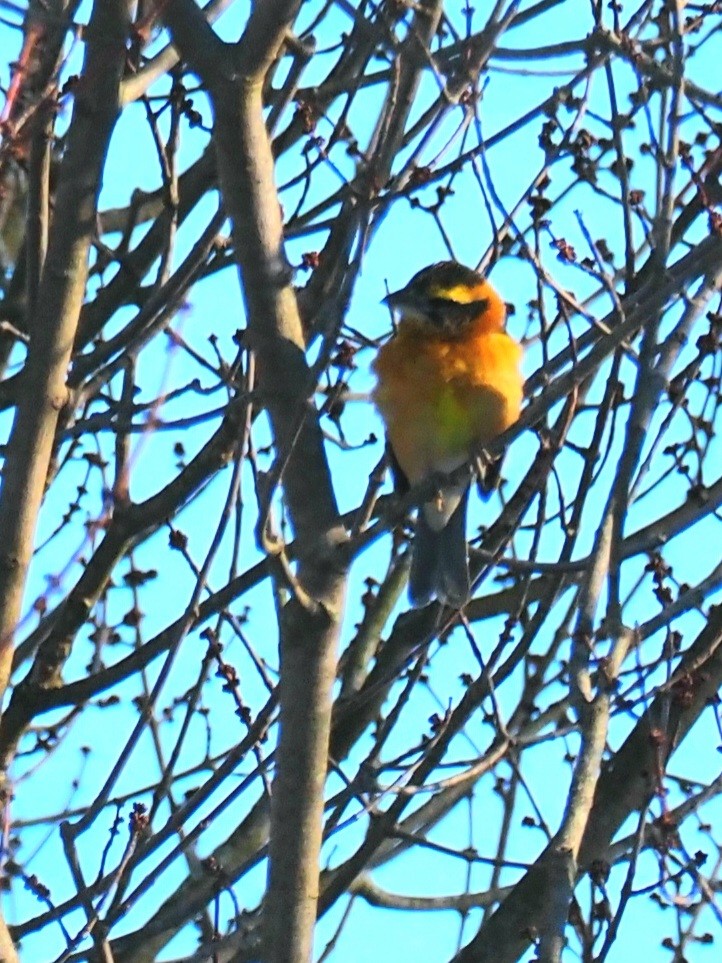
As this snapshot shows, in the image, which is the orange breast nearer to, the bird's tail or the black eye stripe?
the black eye stripe

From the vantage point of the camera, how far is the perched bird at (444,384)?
5.10 meters

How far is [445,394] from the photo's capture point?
5094mm

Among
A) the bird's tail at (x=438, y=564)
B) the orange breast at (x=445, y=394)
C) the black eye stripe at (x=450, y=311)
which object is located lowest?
the bird's tail at (x=438, y=564)

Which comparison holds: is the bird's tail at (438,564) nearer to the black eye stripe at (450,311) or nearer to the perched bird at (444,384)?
the perched bird at (444,384)

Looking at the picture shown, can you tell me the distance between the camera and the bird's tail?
5.18m

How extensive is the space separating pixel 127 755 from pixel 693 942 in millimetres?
1864

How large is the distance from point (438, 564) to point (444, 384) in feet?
2.02

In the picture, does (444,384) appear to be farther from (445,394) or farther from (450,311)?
(450,311)

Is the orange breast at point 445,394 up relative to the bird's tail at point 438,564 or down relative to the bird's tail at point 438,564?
up

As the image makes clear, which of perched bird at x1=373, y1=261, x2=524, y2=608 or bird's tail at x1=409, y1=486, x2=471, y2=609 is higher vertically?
perched bird at x1=373, y1=261, x2=524, y2=608

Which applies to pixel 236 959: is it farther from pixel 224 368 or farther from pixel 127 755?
pixel 224 368

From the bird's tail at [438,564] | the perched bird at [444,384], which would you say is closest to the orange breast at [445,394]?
the perched bird at [444,384]

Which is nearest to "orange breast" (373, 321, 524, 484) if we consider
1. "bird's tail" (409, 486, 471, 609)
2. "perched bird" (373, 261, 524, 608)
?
"perched bird" (373, 261, 524, 608)

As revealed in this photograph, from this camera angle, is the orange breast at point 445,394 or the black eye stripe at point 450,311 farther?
the black eye stripe at point 450,311
